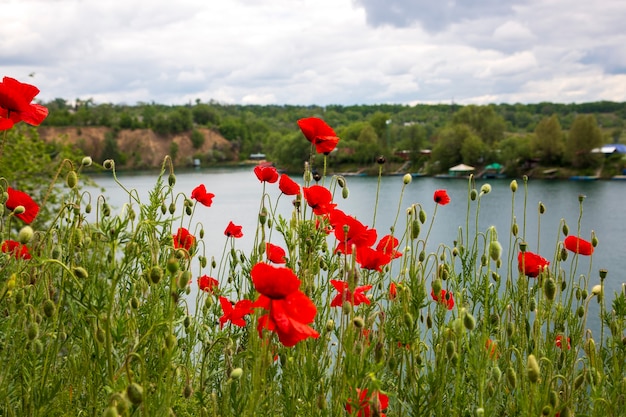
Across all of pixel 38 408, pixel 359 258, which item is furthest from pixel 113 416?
pixel 359 258

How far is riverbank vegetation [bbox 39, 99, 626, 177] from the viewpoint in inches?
2176

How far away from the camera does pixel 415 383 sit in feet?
6.62

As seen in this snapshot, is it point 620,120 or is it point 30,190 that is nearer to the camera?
point 30,190

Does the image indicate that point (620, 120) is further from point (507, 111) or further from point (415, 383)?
point (415, 383)

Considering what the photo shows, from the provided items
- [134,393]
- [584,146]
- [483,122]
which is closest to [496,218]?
[134,393]

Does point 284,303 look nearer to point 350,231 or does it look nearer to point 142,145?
point 350,231

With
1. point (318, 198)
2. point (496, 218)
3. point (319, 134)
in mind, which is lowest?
point (496, 218)

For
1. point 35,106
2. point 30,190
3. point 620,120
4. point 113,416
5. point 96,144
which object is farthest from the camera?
point 620,120

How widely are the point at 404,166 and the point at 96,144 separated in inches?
1879

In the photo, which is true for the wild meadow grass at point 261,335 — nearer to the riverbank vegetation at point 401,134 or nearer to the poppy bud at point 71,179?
the poppy bud at point 71,179

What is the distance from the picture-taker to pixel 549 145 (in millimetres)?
57188

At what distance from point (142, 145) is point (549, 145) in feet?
192

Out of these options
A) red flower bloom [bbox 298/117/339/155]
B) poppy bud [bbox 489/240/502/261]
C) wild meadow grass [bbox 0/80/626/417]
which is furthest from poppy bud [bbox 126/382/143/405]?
red flower bloom [bbox 298/117/339/155]

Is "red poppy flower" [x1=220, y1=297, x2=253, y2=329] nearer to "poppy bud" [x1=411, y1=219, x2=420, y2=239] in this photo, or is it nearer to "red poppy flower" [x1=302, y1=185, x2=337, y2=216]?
"red poppy flower" [x1=302, y1=185, x2=337, y2=216]
